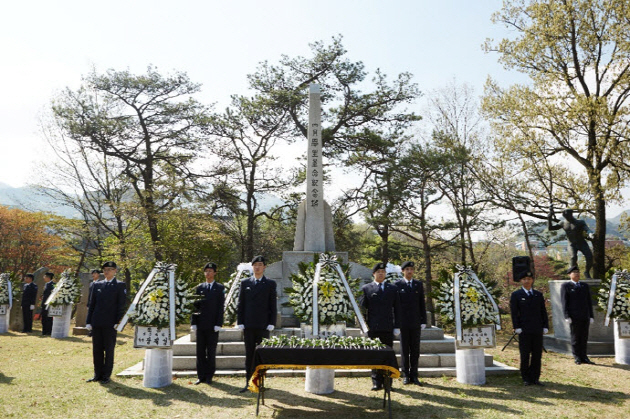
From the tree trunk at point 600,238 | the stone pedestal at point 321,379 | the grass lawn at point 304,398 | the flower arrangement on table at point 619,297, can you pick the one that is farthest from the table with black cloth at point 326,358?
the tree trunk at point 600,238

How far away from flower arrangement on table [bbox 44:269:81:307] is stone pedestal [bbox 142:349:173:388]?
Answer: 7745mm

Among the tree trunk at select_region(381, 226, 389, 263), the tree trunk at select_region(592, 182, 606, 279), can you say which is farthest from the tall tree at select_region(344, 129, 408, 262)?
the tree trunk at select_region(592, 182, 606, 279)

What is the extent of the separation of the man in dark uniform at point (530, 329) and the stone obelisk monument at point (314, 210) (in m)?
5.10

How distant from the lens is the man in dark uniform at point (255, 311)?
6.39 metres

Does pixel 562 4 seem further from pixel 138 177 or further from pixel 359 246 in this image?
pixel 138 177

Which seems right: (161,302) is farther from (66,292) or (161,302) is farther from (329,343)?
(66,292)

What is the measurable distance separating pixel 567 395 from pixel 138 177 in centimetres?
2065

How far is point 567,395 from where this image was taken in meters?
6.12

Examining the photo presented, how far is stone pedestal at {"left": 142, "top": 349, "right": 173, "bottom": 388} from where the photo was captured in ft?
20.9

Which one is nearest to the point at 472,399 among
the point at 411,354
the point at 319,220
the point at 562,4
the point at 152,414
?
the point at 411,354

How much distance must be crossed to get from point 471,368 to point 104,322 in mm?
5757

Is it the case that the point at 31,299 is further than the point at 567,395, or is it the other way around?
the point at 31,299

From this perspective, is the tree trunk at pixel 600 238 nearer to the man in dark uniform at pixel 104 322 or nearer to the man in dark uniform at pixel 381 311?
the man in dark uniform at pixel 381 311

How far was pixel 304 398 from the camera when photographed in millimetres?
5812
